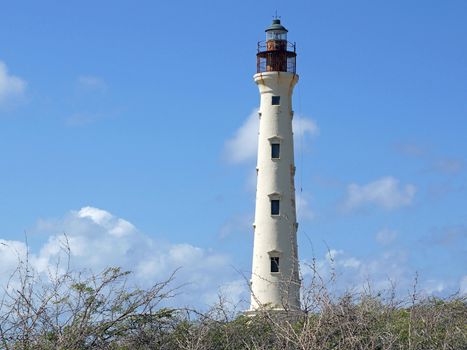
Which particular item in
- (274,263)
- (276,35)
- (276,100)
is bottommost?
(274,263)

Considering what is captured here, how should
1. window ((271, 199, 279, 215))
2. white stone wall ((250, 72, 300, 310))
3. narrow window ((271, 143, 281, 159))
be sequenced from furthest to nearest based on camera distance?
narrow window ((271, 143, 281, 159)), window ((271, 199, 279, 215)), white stone wall ((250, 72, 300, 310))

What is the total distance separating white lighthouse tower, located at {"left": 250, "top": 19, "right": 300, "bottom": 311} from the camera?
37188 millimetres

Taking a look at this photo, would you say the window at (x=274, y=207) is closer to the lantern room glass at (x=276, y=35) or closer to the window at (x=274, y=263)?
the window at (x=274, y=263)

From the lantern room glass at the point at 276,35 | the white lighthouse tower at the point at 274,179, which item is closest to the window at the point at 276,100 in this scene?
the white lighthouse tower at the point at 274,179

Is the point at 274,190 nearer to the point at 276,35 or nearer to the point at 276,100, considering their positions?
the point at 276,100

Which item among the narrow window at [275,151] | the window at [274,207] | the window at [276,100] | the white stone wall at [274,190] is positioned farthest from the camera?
the window at [276,100]

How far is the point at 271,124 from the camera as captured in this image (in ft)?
127

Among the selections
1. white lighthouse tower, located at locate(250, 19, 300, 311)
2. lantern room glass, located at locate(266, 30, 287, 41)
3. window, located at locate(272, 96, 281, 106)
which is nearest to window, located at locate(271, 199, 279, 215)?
white lighthouse tower, located at locate(250, 19, 300, 311)

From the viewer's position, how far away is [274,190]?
125ft

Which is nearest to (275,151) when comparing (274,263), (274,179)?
(274,179)

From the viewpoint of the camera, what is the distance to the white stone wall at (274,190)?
3716 cm

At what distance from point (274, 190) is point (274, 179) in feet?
1.43

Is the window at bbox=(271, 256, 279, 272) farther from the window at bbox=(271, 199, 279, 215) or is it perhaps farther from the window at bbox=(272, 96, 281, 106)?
the window at bbox=(272, 96, 281, 106)

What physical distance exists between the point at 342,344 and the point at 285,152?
22.9 metres
